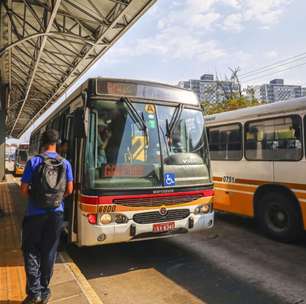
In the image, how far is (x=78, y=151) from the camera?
16.4ft

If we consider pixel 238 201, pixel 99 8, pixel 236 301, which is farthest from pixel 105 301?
pixel 99 8

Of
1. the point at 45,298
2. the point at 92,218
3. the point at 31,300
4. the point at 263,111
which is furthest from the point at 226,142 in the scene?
the point at 31,300

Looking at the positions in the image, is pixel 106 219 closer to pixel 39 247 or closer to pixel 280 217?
pixel 39 247

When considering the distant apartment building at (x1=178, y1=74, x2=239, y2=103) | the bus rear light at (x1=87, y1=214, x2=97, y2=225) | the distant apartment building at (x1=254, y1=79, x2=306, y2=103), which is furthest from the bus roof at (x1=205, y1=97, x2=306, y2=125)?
the distant apartment building at (x1=254, y1=79, x2=306, y2=103)

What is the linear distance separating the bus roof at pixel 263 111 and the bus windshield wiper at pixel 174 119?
7.41 feet

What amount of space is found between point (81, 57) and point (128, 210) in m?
9.22

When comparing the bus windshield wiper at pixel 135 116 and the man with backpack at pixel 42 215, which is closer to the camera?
the man with backpack at pixel 42 215

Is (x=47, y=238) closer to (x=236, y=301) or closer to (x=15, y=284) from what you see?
(x=15, y=284)

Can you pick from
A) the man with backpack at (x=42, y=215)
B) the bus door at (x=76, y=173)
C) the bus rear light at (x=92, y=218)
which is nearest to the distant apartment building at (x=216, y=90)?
the bus door at (x=76, y=173)

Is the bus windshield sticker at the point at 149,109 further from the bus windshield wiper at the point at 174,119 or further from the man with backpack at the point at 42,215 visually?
the man with backpack at the point at 42,215

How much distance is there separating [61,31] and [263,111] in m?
6.95

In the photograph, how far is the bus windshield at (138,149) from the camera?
476 centimetres

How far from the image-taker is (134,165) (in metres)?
4.94

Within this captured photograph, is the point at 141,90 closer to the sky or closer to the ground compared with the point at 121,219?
closer to the sky
